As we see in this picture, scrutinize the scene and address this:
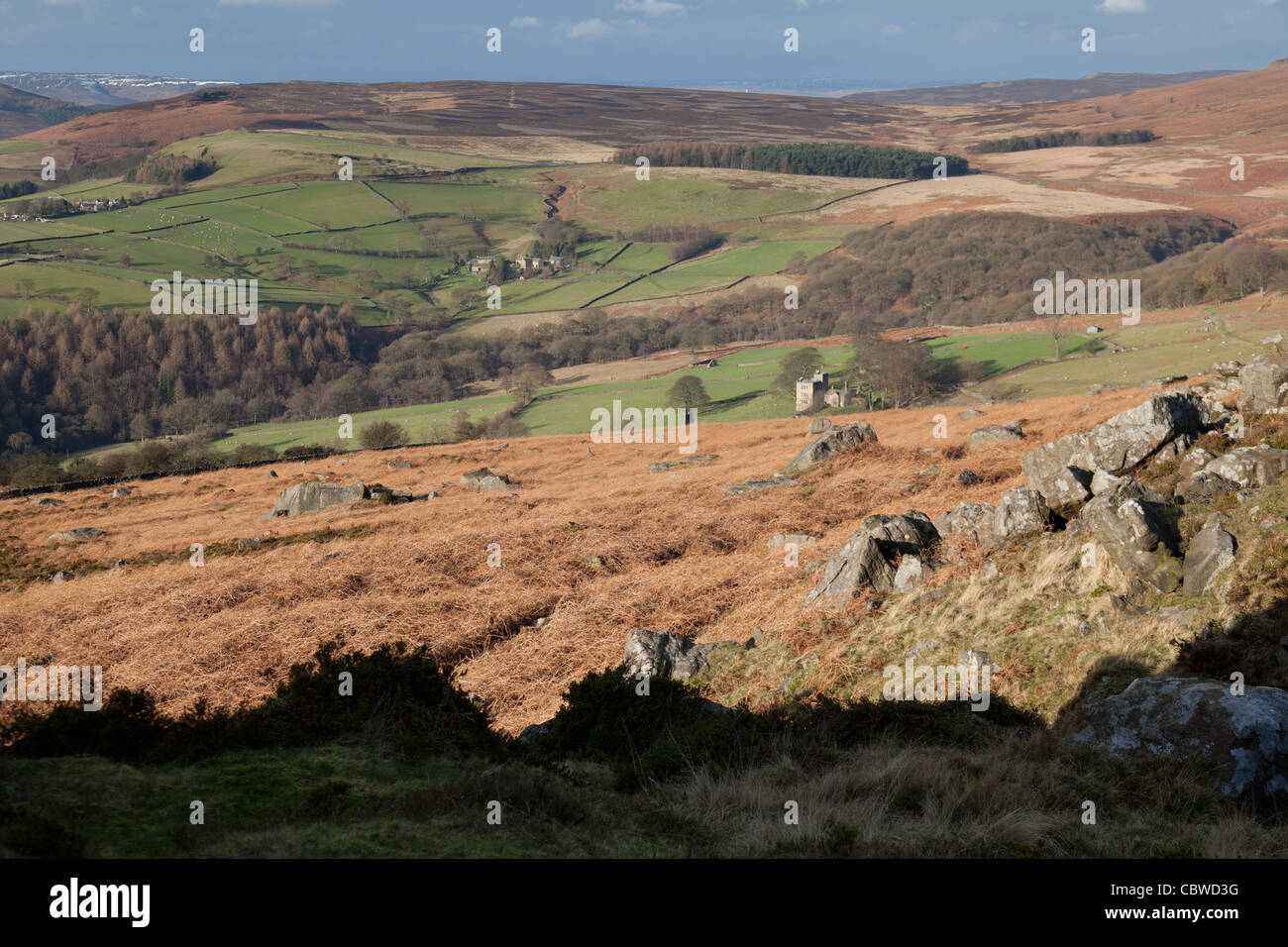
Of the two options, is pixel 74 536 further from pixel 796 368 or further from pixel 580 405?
pixel 796 368

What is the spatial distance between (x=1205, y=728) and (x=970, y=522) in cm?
700

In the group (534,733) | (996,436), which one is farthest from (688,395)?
(534,733)

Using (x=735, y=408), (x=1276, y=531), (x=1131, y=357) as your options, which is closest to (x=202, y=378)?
(x=735, y=408)

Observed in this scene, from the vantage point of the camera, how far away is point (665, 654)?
46.3 feet

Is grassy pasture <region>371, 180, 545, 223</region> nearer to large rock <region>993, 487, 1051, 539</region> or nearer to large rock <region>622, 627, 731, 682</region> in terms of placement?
large rock <region>622, 627, 731, 682</region>

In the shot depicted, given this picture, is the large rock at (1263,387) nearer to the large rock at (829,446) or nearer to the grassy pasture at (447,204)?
the large rock at (829,446)

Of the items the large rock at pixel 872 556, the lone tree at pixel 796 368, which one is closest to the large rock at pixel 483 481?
the large rock at pixel 872 556

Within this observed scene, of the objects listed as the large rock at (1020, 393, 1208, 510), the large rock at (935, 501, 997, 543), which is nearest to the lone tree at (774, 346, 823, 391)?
the large rock at (1020, 393, 1208, 510)

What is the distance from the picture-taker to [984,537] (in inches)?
579

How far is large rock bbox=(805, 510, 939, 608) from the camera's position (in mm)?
14703

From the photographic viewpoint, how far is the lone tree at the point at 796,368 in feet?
271

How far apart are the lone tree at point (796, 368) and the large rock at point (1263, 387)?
212 ft
